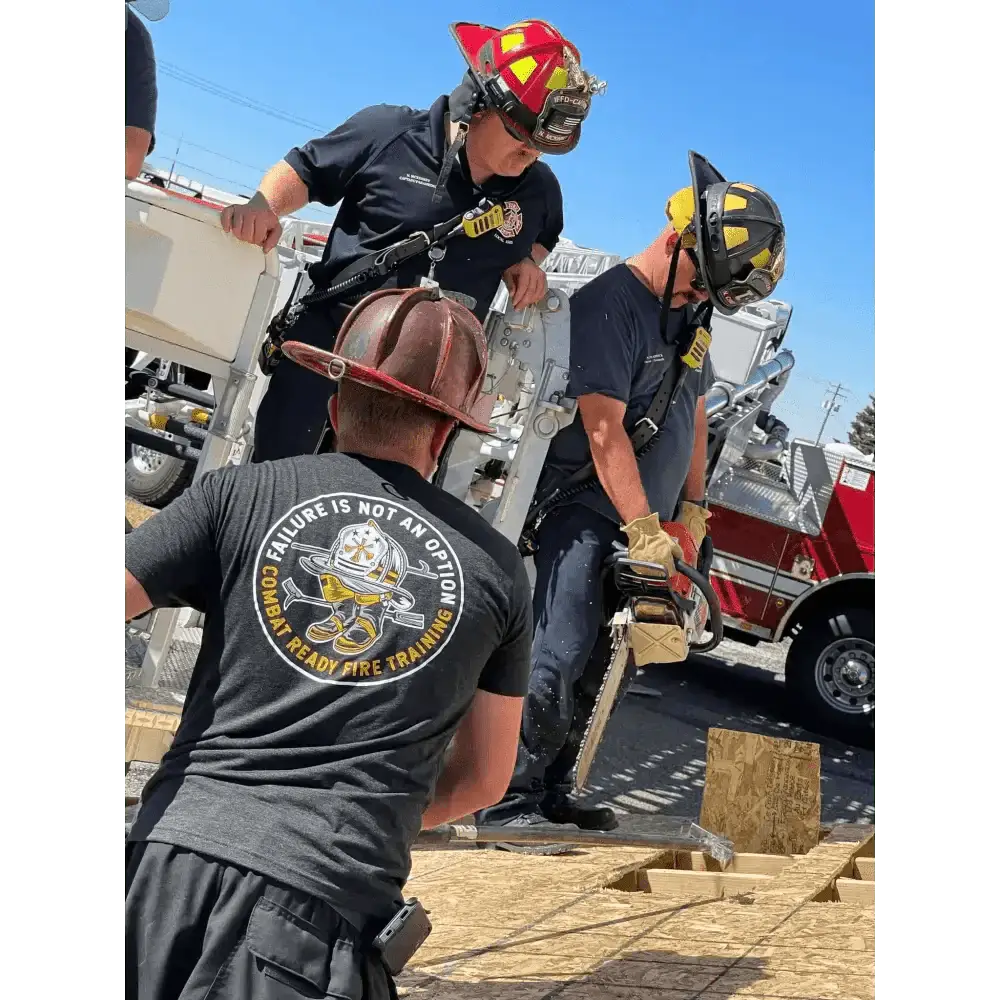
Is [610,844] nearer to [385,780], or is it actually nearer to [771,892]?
[771,892]

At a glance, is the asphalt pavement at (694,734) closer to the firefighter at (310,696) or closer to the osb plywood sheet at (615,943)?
the osb plywood sheet at (615,943)

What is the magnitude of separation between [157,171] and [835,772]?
5.30 metres

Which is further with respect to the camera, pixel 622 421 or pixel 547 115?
pixel 622 421

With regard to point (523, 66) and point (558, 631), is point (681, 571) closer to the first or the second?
point (558, 631)

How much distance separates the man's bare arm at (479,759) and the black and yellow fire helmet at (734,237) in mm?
2537

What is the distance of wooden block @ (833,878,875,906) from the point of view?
12.6 ft

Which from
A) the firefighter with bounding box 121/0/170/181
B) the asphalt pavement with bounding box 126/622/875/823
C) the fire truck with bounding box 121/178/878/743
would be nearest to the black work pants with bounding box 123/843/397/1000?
the firefighter with bounding box 121/0/170/181

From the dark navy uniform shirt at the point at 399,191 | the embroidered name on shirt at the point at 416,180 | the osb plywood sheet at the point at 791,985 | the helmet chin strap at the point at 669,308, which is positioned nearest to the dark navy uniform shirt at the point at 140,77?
the dark navy uniform shirt at the point at 399,191

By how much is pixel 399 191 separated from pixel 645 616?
1749 mm

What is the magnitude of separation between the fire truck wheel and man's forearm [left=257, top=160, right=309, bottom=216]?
4965mm

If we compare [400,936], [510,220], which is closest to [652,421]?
[510,220]

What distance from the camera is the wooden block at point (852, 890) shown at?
151 inches

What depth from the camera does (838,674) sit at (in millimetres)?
7582
